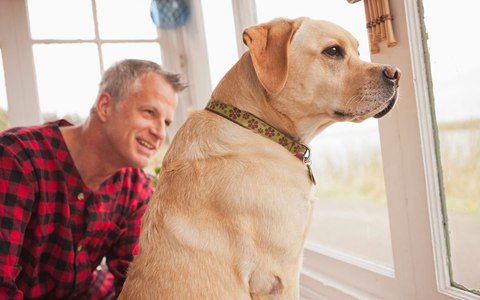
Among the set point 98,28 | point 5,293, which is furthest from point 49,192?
point 98,28

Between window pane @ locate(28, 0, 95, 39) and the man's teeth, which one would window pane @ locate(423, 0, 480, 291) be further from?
Result: window pane @ locate(28, 0, 95, 39)

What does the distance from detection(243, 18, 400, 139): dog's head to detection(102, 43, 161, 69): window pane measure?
1.95m

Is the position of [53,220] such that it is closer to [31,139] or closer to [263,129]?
[31,139]

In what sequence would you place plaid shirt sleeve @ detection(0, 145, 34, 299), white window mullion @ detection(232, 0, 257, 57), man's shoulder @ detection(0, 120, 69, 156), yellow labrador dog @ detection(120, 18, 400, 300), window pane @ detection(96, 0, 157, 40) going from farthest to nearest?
window pane @ detection(96, 0, 157, 40) → white window mullion @ detection(232, 0, 257, 57) → man's shoulder @ detection(0, 120, 69, 156) → plaid shirt sleeve @ detection(0, 145, 34, 299) → yellow labrador dog @ detection(120, 18, 400, 300)

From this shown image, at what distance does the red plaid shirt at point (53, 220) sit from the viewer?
4.61ft

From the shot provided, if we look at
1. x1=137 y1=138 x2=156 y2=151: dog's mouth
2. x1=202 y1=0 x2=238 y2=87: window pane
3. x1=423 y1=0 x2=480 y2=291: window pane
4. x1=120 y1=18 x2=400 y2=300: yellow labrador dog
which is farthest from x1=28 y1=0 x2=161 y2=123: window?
x1=423 y1=0 x2=480 y2=291: window pane

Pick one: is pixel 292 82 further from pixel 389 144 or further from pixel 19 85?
pixel 19 85

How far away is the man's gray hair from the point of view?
1.63 m

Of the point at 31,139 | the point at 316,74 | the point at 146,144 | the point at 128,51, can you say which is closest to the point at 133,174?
the point at 146,144

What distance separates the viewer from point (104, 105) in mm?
1659

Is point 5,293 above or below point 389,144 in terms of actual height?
below

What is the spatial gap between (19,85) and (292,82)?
7.10 ft

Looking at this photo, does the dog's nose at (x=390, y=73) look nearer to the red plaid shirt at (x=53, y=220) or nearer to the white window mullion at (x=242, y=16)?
the red plaid shirt at (x=53, y=220)

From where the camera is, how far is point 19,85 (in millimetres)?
2643
